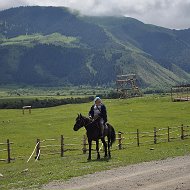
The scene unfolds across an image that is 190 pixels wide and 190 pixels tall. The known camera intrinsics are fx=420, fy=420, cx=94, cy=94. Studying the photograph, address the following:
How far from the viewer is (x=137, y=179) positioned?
17.6 metres

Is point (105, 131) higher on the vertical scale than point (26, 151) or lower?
higher

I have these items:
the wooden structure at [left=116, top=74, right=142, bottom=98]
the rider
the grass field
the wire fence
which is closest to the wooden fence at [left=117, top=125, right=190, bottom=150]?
the wire fence

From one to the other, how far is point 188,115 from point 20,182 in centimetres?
6053

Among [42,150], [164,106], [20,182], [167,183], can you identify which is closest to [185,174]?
[167,183]

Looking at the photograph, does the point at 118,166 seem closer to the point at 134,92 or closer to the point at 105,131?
the point at 105,131

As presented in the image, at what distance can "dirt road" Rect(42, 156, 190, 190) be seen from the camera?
636 inches

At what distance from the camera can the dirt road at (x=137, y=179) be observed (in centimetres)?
1616

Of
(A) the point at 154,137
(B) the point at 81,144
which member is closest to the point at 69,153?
(B) the point at 81,144

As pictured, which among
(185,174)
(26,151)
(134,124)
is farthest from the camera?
(134,124)

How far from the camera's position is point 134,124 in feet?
221

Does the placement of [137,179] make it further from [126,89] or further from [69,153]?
[126,89]

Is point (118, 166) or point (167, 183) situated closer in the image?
point (167, 183)

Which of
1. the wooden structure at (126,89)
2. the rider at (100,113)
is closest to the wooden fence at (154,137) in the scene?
the rider at (100,113)

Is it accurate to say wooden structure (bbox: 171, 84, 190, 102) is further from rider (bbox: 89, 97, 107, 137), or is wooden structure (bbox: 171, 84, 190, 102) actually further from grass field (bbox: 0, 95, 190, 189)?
rider (bbox: 89, 97, 107, 137)
